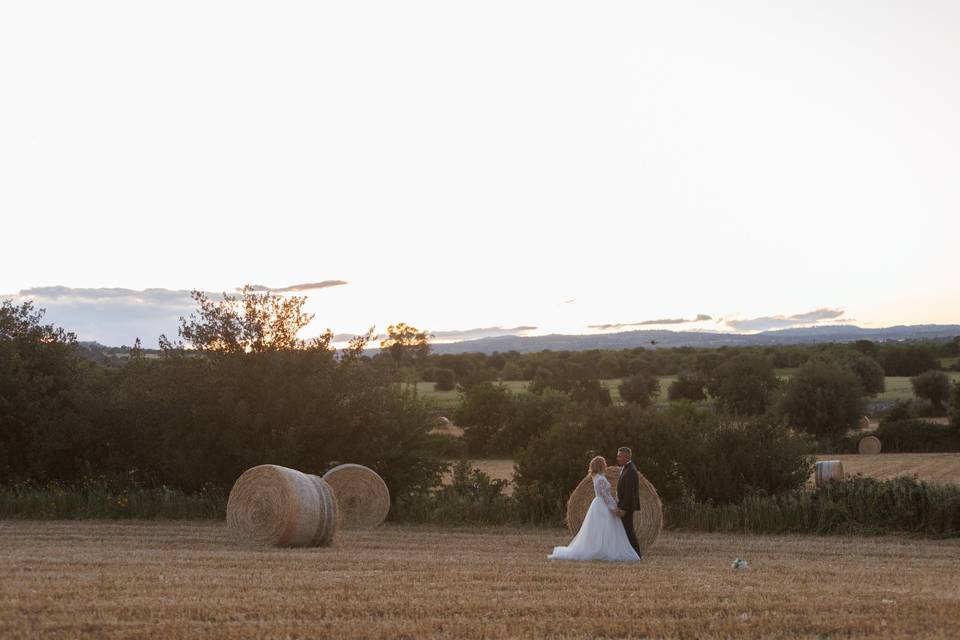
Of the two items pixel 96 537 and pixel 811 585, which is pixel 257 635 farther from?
pixel 96 537

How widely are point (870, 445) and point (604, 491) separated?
38.7 m

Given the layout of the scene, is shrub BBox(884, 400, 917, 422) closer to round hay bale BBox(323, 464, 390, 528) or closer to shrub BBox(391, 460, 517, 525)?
shrub BBox(391, 460, 517, 525)

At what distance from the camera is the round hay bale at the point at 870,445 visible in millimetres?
51406

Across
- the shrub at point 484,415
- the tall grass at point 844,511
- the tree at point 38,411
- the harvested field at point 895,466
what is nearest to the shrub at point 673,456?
the tall grass at point 844,511

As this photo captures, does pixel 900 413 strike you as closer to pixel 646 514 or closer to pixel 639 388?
pixel 639 388

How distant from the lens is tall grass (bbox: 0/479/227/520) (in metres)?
21.9

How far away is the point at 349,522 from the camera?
840 inches

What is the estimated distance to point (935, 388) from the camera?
6712cm

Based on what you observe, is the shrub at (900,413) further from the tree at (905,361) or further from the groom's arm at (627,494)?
the groom's arm at (627,494)

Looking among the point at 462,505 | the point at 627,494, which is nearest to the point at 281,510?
the point at 627,494

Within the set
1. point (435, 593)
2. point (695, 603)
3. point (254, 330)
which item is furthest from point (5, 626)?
point (254, 330)

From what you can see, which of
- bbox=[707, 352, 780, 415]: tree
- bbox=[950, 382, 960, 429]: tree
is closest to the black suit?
bbox=[950, 382, 960, 429]: tree

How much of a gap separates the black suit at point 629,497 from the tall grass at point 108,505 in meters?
9.10

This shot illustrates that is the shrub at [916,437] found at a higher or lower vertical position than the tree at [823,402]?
lower
